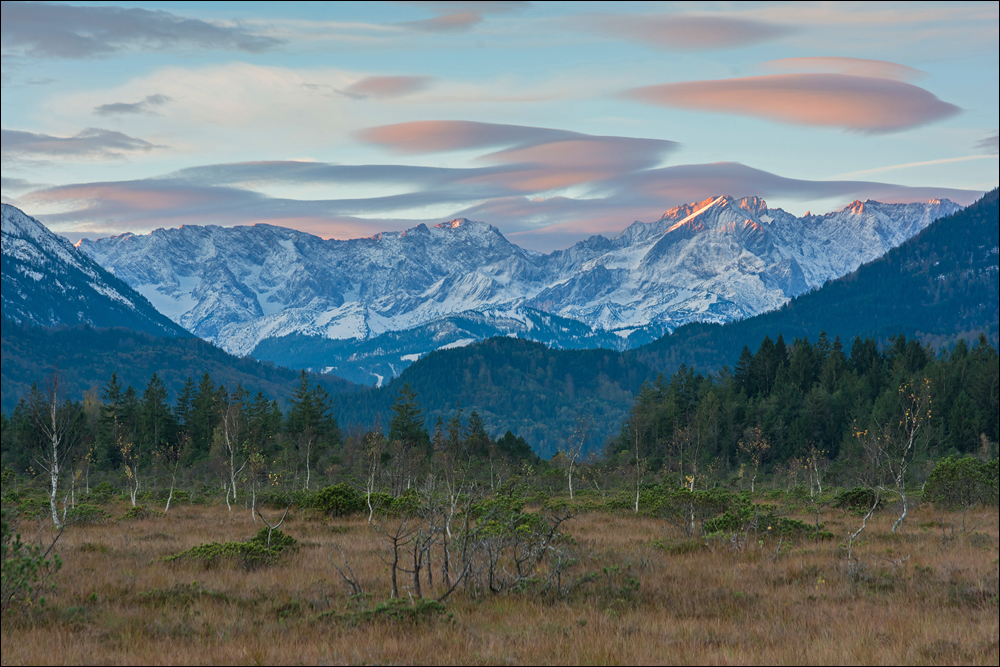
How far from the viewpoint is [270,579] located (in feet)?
54.2

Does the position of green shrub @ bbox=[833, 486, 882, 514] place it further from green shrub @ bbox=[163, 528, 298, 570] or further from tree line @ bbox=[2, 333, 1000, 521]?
tree line @ bbox=[2, 333, 1000, 521]

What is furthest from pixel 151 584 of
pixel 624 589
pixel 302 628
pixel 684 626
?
pixel 684 626

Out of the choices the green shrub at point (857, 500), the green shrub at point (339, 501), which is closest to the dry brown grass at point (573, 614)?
the green shrub at point (339, 501)

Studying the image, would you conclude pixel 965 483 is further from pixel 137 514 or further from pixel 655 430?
pixel 655 430

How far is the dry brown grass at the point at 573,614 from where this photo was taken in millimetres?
10781

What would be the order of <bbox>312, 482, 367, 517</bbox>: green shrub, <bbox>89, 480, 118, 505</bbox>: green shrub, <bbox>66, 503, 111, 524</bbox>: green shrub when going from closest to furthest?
1. <bbox>66, 503, 111, 524</bbox>: green shrub
2. <bbox>312, 482, 367, 517</bbox>: green shrub
3. <bbox>89, 480, 118, 505</bbox>: green shrub

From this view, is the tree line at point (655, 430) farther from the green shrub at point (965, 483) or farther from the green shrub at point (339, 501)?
the green shrub at point (339, 501)

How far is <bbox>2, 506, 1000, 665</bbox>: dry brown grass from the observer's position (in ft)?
35.4

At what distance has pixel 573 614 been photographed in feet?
43.6

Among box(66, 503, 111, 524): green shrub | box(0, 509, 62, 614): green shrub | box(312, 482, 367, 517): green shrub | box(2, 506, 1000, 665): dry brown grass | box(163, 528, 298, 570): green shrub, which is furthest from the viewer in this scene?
box(312, 482, 367, 517): green shrub

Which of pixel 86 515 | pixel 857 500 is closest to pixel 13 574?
pixel 86 515

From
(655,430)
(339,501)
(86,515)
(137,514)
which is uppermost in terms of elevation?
(339,501)

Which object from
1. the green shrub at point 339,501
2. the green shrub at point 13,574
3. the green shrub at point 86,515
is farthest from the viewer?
the green shrub at point 339,501

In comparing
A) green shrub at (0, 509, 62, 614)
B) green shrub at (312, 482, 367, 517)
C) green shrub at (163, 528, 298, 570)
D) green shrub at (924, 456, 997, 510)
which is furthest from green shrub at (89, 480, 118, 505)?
green shrub at (924, 456, 997, 510)
